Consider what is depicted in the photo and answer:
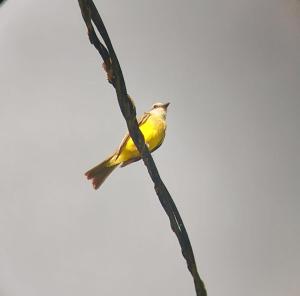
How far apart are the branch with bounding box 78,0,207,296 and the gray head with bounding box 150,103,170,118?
50mm

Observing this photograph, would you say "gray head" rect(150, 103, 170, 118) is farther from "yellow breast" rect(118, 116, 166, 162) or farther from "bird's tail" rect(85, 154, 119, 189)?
"bird's tail" rect(85, 154, 119, 189)

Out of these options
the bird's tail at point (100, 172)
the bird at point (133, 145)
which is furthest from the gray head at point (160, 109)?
the bird's tail at point (100, 172)

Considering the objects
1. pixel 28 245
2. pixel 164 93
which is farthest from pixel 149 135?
pixel 28 245

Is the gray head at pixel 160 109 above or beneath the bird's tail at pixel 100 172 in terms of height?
above

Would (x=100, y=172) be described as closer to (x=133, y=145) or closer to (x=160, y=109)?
(x=133, y=145)

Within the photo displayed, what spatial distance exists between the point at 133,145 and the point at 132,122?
0.05m

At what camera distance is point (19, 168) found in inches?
48.1

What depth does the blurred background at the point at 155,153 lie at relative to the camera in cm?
121

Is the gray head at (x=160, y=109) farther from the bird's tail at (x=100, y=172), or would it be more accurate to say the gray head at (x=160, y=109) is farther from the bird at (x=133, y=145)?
the bird's tail at (x=100, y=172)

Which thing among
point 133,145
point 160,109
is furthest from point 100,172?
point 160,109

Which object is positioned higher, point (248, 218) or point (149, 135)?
point (149, 135)

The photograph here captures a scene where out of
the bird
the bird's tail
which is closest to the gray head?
the bird

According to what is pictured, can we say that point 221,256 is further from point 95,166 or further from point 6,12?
point 6,12

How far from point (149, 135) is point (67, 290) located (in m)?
0.42
